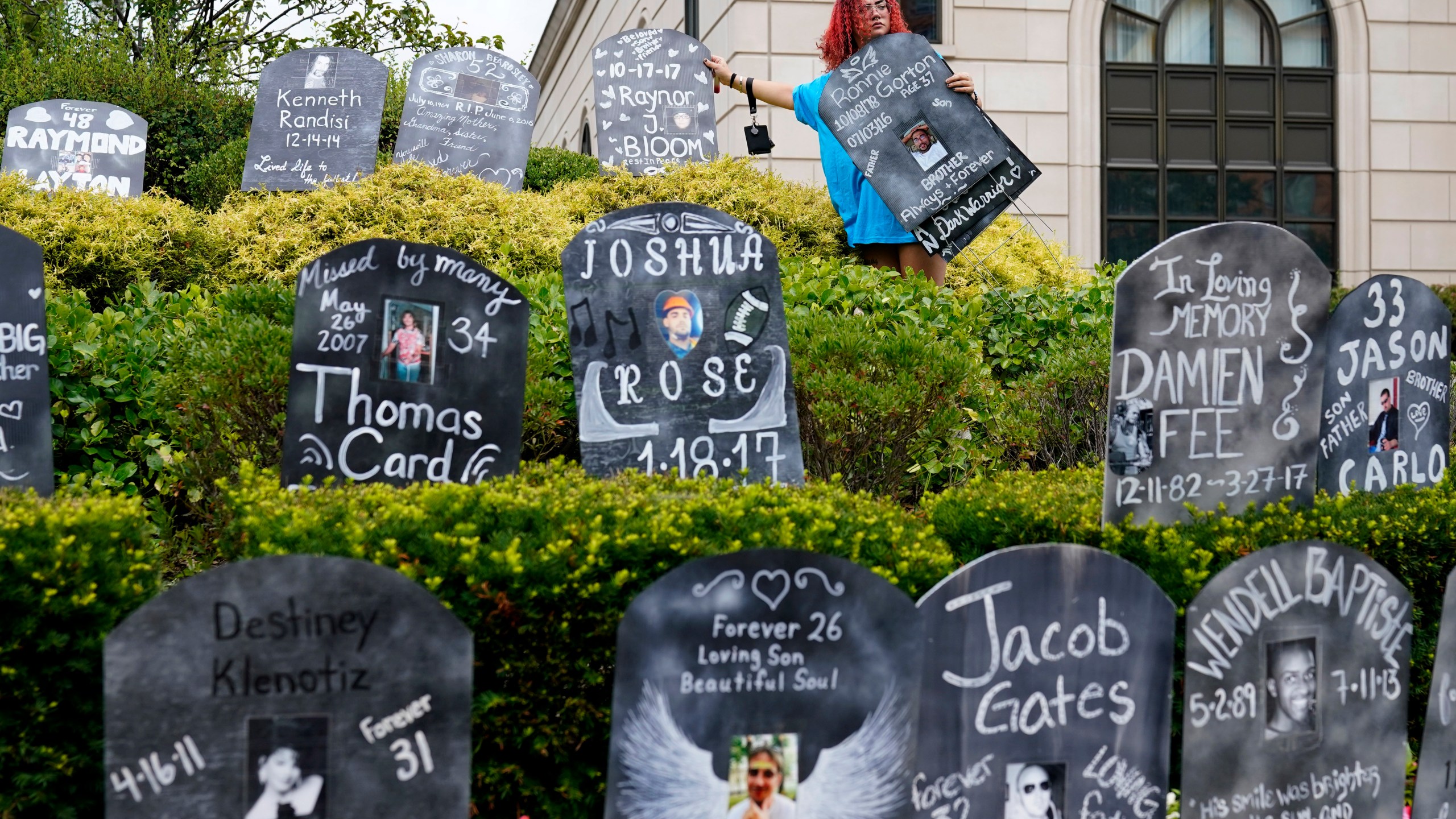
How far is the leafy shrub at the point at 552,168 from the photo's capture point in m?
10.3

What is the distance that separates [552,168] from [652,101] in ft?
7.67

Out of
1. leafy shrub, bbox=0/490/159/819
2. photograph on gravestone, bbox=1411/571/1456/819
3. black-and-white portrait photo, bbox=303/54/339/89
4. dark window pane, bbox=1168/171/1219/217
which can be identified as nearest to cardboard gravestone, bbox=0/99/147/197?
black-and-white portrait photo, bbox=303/54/339/89

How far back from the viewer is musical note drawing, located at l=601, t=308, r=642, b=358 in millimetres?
3680

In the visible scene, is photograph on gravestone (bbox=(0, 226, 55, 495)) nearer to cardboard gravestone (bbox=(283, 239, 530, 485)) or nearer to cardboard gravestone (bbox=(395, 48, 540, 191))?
cardboard gravestone (bbox=(283, 239, 530, 485))

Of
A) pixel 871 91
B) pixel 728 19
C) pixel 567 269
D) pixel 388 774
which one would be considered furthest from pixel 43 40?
pixel 388 774

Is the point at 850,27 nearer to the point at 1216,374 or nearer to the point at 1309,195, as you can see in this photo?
the point at 1216,374

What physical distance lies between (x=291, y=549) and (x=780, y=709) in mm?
1186

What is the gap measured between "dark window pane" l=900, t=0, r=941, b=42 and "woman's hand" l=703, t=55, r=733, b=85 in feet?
17.1

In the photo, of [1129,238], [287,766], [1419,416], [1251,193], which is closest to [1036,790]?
[287,766]

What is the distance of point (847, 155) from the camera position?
6328 millimetres

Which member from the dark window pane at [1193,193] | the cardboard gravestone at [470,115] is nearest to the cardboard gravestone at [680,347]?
the cardboard gravestone at [470,115]

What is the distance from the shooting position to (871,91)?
5.93 meters

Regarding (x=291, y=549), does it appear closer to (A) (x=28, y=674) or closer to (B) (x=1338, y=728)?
(A) (x=28, y=674)

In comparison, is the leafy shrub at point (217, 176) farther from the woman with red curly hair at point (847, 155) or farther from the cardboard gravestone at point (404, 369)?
the cardboard gravestone at point (404, 369)
